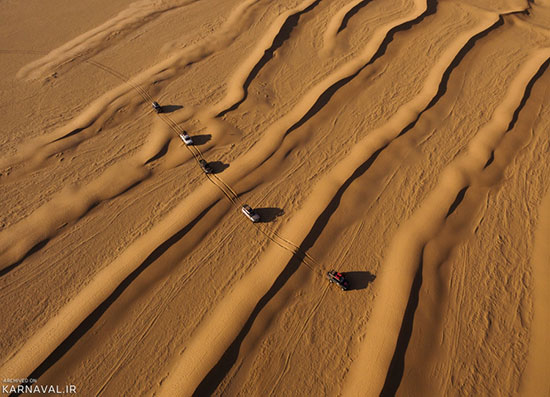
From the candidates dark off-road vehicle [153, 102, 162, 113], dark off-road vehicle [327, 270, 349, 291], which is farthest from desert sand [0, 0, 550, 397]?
dark off-road vehicle [153, 102, 162, 113]

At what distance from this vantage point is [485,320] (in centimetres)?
1003

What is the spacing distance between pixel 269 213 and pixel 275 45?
386 inches

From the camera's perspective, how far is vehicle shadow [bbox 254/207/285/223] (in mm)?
11945

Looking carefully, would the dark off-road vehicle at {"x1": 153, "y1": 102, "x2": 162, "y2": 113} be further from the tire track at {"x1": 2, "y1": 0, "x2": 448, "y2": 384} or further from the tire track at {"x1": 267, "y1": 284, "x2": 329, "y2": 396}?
the tire track at {"x1": 267, "y1": 284, "x2": 329, "y2": 396}

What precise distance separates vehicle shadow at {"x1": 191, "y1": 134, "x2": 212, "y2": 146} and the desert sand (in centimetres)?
8

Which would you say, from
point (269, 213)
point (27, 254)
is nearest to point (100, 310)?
point (27, 254)

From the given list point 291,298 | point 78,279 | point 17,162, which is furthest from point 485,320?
point 17,162

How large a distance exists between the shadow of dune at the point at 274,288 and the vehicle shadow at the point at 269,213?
1.20m

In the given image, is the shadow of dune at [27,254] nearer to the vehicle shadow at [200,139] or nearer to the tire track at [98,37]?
the vehicle shadow at [200,139]

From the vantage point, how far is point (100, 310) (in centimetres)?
1003

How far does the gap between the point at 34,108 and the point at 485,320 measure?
17.9 meters

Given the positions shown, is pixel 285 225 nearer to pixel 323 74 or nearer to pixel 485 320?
pixel 485 320

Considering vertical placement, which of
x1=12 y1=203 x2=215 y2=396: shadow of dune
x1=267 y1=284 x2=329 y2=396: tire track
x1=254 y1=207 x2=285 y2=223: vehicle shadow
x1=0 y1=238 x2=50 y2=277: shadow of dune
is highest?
x1=0 y1=238 x2=50 y2=277: shadow of dune

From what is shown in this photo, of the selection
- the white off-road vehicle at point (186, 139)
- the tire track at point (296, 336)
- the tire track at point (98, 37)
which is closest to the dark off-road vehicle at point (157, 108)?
the white off-road vehicle at point (186, 139)
